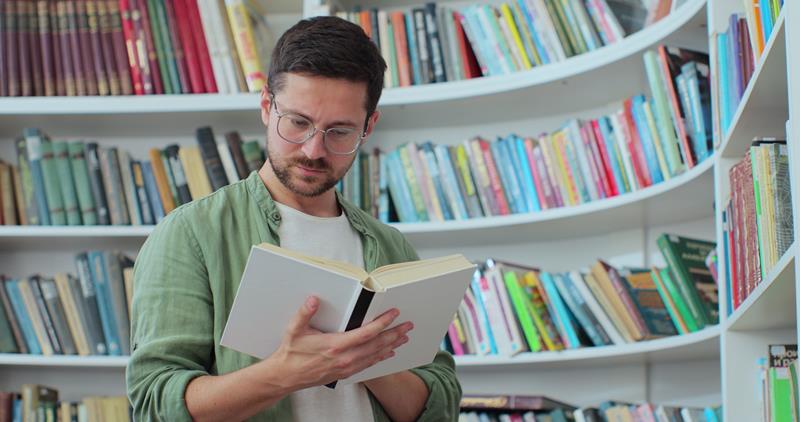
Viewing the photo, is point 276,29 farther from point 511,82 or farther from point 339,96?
point 339,96

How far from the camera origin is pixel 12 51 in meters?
2.94

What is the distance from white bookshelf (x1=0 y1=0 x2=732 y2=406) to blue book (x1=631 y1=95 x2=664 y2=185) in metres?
0.06

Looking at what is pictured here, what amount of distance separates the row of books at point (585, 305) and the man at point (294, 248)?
871mm

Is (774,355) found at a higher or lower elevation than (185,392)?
higher

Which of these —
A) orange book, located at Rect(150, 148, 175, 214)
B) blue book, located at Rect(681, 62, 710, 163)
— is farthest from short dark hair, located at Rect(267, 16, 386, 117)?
orange book, located at Rect(150, 148, 175, 214)

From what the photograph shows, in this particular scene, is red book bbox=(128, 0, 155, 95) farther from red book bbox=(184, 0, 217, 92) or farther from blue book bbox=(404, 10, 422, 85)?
blue book bbox=(404, 10, 422, 85)

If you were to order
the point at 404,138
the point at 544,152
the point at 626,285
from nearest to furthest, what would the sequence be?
the point at 626,285 < the point at 544,152 < the point at 404,138

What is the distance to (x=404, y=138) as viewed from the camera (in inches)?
121

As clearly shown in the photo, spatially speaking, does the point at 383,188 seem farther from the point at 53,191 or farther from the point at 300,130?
the point at 300,130

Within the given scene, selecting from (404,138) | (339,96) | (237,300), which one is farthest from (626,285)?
(237,300)

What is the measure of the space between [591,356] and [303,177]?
1196 mm

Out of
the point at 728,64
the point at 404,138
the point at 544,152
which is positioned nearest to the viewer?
the point at 728,64

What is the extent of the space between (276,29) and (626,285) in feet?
4.37

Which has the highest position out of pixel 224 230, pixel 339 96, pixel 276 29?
pixel 276 29
